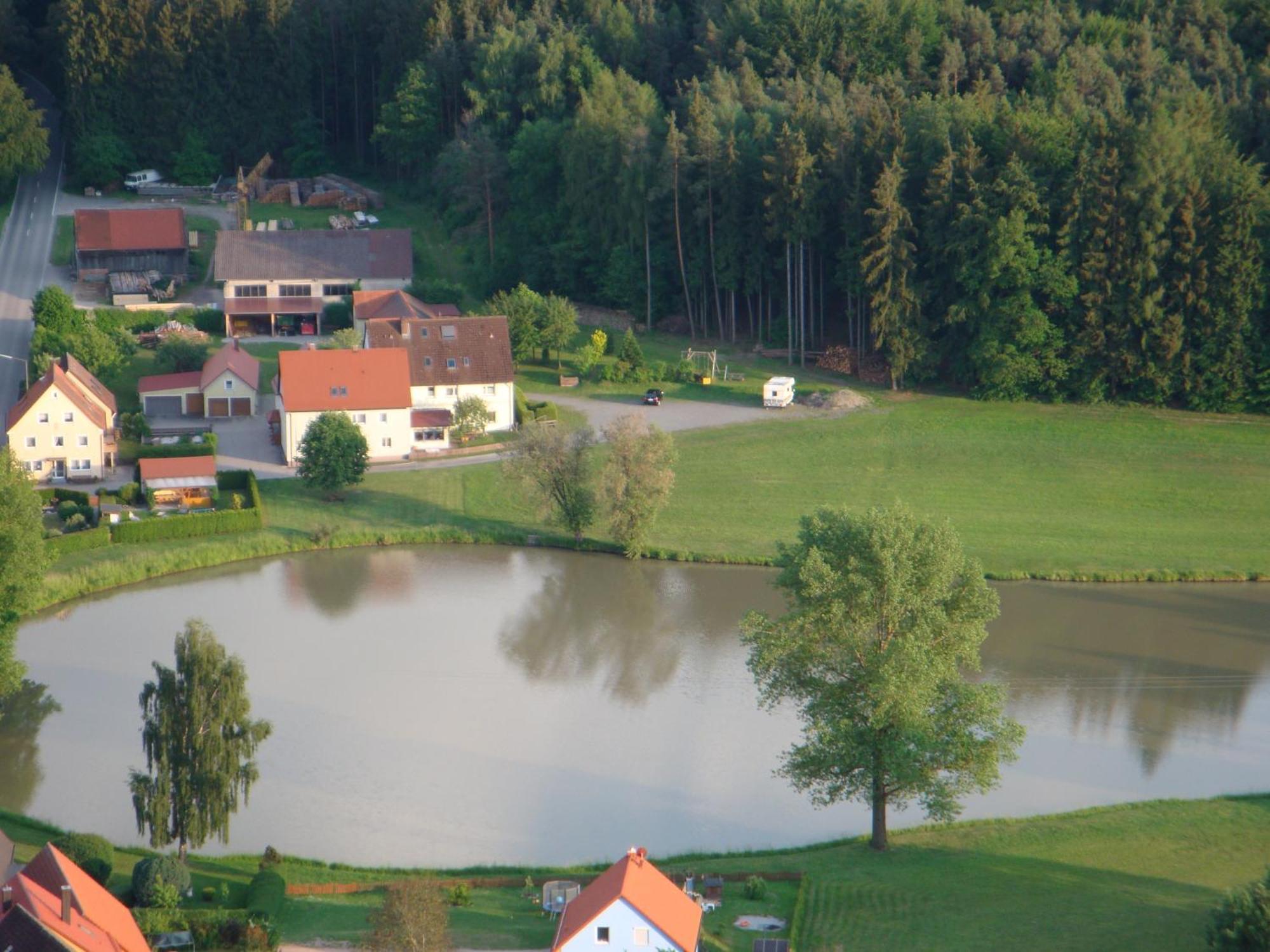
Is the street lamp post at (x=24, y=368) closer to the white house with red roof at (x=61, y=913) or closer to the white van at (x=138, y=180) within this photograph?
the white van at (x=138, y=180)

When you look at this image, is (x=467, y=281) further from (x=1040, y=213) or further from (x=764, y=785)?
(x=764, y=785)

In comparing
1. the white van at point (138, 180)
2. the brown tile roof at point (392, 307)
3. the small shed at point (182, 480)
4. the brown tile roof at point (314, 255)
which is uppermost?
→ the white van at point (138, 180)

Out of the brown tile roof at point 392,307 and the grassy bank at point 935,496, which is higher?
the brown tile roof at point 392,307

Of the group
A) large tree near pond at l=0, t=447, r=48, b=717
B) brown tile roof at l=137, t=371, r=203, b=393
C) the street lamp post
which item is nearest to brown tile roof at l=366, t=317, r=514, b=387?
brown tile roof at l=137, t=371, r=203, b=393

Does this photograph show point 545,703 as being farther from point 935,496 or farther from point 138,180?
point 138,180

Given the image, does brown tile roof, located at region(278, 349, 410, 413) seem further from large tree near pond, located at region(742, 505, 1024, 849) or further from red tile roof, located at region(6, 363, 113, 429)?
large tree near pond, located at region(742, 505, 1024, 849)

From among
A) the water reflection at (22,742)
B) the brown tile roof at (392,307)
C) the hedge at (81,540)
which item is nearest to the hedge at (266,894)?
the water reflection at (22,742)

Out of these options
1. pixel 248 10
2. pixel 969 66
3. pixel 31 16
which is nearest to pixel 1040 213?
pixel 969 66
